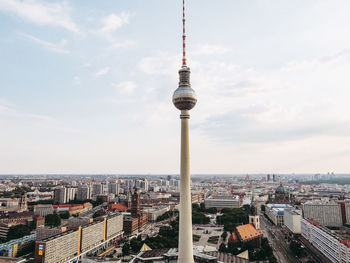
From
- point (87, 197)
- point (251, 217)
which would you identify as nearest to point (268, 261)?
point (251, 217)

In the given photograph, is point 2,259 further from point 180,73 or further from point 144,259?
point 180,73

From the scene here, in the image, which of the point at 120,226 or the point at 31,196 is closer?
the point at 120,226

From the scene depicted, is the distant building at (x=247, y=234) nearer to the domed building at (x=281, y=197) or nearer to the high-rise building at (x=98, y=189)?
the domed building at (x=281, y=197)

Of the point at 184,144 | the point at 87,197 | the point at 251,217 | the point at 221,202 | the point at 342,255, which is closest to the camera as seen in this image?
the point at 184,144

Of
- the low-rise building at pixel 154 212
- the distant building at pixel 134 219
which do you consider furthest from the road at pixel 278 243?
the low-rise building at pixel 154 212

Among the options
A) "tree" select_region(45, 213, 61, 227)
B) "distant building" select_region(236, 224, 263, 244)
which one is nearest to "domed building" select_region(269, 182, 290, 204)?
"distant building" select_region(236, 224, 263, 244)

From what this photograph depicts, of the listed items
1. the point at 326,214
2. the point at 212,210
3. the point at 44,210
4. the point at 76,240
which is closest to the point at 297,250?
the point at 326,214

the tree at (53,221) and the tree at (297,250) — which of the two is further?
the tree at (53,221)
